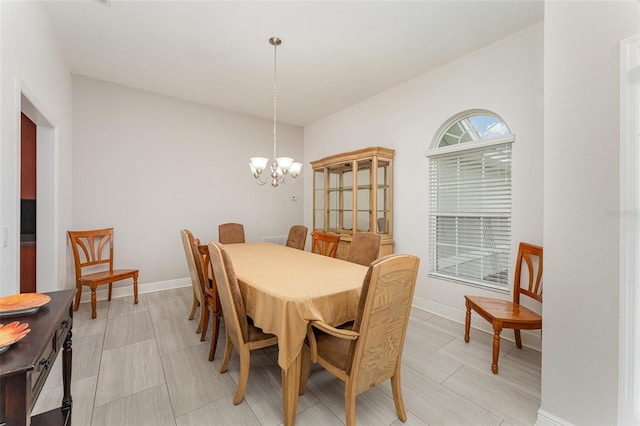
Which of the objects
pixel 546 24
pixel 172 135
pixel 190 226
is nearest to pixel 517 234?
pixel 546 24

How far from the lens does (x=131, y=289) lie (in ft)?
12.3

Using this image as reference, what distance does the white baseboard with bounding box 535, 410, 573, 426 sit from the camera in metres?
1.46

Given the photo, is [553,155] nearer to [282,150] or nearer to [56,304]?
[56,304]

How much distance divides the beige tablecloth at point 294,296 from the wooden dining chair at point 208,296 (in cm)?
27

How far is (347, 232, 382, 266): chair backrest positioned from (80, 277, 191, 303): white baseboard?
2865mm

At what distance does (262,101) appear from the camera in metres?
4.14

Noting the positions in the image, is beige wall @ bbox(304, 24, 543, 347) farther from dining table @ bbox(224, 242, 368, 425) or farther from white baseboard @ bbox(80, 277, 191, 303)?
white baseboard @ bbox(80, 277, 191, 303)

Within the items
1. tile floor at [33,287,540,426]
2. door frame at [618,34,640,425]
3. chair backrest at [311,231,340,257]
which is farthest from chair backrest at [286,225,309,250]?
door frame at [618,34,640,425]

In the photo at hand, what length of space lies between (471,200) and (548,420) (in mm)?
1952

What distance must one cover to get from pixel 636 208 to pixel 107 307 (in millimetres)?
4719

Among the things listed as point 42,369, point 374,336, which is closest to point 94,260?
point 42,369

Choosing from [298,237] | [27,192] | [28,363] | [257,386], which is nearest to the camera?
[28,363]

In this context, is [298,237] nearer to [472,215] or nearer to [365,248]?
[365,248]

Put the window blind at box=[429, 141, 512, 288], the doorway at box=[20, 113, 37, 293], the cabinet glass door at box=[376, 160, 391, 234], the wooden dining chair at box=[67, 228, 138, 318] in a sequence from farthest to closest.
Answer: the cabinet glass door at box=[376, 160, 391, 234], the wooden dining chair at box=[67, 228, 138, 318], the doorway at box=[20, 113, 37, 293], the window blind at box=[429, 141, 512, 288]
